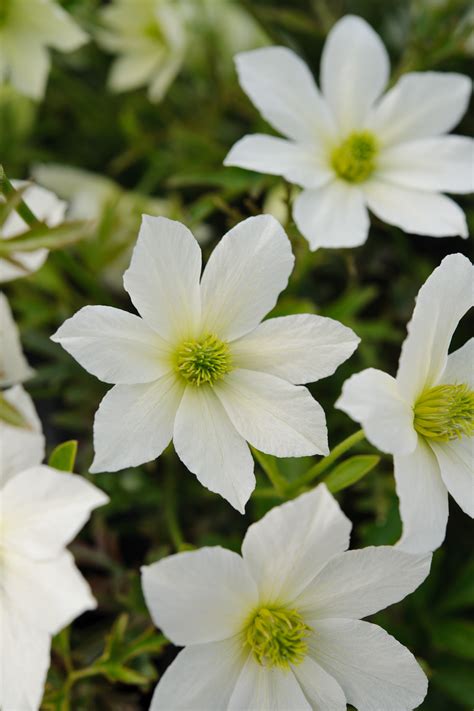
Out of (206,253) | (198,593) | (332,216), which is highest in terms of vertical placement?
(332,216)

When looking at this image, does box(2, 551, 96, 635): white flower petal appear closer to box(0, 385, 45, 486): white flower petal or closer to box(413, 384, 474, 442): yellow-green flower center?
box(0, 385, 45, 486): white flower petal

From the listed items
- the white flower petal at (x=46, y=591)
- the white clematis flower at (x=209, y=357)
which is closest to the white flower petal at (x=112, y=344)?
the white clematis flower at (x=209, y=357)

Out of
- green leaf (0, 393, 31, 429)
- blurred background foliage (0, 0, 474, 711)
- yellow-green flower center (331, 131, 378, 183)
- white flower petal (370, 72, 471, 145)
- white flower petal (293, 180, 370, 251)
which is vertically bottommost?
blurred background foliage (0, 0, 474, 711)

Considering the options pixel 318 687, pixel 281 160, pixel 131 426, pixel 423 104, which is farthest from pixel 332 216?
pixel 318 687

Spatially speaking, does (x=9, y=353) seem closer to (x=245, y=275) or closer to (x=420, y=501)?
(x=245, y=275)

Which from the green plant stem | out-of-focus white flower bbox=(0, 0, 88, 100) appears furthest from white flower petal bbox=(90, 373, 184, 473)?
out-of-focus white flower bbox=(0, 0, 88, 100)

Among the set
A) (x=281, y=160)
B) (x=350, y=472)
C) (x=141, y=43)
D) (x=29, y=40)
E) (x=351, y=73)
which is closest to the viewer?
(x=350, y=472)
